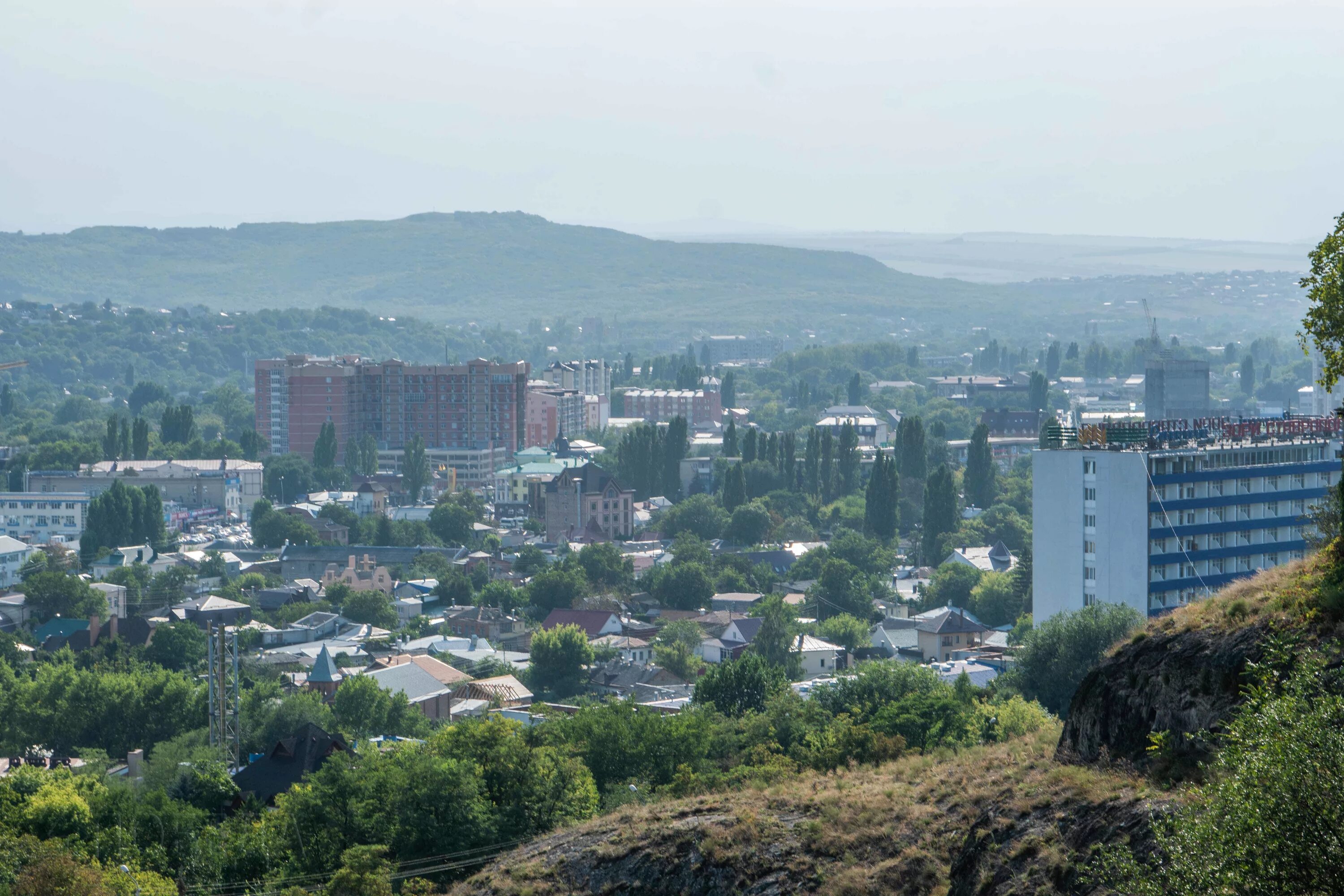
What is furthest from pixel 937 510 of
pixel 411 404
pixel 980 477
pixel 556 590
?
pixel 411 404

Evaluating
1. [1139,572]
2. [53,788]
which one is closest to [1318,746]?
[53,788]

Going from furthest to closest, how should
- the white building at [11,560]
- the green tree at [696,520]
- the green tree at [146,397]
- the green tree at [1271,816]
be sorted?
the green tree at [146,397]
the green tree at [696,520]
the white building at [11,560]
the green tree at [1271,816]

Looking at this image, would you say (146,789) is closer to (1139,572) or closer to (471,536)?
(1139,572)

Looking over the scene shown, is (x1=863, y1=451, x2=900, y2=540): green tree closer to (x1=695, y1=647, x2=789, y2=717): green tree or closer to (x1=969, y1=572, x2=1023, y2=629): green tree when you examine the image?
(x1=969, y1=572, x2=1023, y2=629): green tree

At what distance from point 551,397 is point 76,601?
6430 centimetres

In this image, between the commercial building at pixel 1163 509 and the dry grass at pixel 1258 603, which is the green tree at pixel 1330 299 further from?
the commercial building at pixel 1163 509

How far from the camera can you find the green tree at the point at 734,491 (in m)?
65.5

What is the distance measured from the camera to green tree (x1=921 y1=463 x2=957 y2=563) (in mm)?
57094

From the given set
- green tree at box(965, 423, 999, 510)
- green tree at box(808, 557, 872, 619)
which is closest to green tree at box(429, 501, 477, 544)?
green tree at box(808, 557, 872, 619)

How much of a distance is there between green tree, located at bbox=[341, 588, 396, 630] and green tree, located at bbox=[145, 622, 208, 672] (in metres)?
6.80

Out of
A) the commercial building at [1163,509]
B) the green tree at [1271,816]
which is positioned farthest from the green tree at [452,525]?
the green tree at [1271,816]

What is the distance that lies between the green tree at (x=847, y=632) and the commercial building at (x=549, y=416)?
6178cm

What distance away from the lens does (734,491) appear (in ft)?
215

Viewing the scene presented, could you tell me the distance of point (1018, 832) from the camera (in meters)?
10.9
